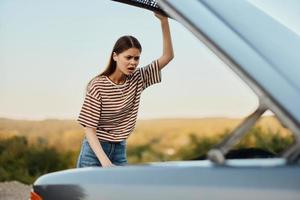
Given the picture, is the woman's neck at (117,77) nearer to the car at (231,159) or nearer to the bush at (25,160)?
the car at (231,159)

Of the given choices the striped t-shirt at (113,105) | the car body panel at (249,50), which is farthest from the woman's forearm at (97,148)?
the car body panel at (249,50)

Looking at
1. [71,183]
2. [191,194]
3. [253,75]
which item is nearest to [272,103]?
[253,75]

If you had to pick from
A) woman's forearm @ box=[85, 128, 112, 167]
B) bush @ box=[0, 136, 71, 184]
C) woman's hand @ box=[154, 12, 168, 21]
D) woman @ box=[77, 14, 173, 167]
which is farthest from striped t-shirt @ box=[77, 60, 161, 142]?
bush @ box=[0, 136, 71, 184]

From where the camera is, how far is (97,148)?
2811 mm

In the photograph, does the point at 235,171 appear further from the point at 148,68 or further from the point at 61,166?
the point at 61,166

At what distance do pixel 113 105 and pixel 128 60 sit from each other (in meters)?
0.33

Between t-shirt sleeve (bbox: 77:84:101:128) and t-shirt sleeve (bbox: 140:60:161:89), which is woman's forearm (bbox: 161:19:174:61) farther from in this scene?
t-shirt sleeve (bbox: 77:84:101:128)

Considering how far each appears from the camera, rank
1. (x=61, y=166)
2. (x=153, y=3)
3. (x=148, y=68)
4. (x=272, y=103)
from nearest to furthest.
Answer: (x=272, y=103)
(x=153, y=3)
(x=148, y=68)
(x=61, y=166)

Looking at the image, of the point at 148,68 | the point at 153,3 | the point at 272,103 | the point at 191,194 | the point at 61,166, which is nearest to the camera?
the point at 272,103

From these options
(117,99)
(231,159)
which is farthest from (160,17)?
(231,159)

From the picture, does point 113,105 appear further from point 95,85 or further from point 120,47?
point 120,47

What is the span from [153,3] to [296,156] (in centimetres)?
147

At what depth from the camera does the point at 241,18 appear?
73.6 inches

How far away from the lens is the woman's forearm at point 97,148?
2783 millimetres
